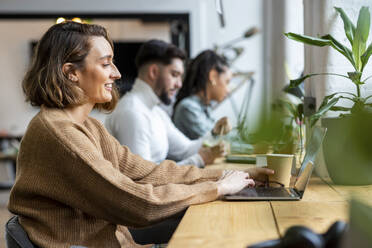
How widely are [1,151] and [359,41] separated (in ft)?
18.3

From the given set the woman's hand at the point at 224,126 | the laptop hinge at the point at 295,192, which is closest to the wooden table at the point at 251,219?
the laptop hinge at the point at 295,192

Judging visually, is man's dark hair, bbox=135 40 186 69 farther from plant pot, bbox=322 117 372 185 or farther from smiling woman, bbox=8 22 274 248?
plant pot, bbox=322 117 372 185

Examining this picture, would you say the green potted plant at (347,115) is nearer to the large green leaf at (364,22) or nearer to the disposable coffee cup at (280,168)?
the large green leaf at (364,22)

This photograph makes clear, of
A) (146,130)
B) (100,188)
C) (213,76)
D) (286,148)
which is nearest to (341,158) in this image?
(286,148)

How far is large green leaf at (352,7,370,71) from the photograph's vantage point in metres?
1.46

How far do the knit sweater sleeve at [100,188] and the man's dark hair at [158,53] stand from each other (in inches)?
63.7

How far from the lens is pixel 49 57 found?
1.41 meters

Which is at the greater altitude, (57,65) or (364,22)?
(364,22)

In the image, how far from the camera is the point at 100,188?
1168 millimetres

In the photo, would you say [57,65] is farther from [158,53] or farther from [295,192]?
[158,53]

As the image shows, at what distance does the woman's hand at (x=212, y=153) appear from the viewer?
2.28 m

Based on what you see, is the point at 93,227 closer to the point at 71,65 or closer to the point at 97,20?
the point at 71,65

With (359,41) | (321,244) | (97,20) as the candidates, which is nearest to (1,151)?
(97,20)

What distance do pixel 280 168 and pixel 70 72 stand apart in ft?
2.38
